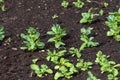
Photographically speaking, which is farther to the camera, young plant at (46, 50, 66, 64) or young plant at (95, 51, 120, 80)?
young plant at (46, 50, 66, 64)

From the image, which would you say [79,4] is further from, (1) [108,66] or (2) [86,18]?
(1) [108,66]

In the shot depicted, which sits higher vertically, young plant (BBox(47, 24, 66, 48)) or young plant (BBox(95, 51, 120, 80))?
young plant (BBox(47, 24, 66, 48))

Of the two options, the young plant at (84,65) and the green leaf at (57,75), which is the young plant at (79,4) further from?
→ the green leaf at (57,75)

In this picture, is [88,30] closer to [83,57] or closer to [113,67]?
[83,57]

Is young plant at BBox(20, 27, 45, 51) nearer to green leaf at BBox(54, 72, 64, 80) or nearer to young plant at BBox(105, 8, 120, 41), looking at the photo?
green leaf at BBox(54, 72, 64, 80)

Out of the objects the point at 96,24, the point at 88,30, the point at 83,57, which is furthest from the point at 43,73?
the point at 96,24

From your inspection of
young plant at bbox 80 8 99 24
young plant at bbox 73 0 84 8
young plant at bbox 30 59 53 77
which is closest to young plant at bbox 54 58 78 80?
young plant at bbox 30 59 53 77
